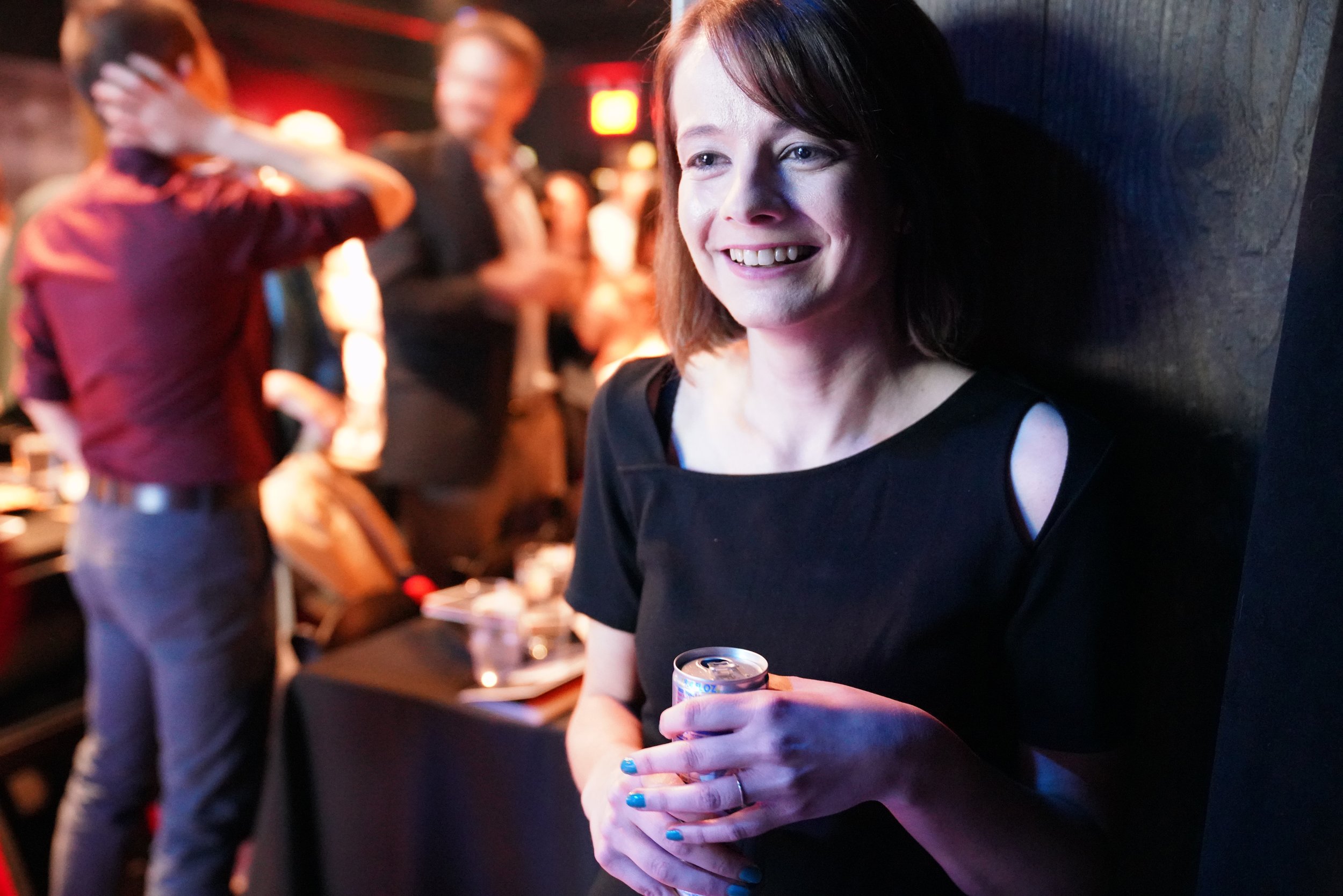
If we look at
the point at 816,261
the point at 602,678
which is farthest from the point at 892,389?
the point at 602,678

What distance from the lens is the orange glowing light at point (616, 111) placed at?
827cm

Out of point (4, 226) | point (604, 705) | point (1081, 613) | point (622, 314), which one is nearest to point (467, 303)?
point (622, 314)

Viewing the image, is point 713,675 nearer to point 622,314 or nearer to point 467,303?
point 467,303

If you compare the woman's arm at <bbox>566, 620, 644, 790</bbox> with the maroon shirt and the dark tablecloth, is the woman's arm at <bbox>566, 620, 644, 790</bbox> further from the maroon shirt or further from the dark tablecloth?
the maroon shirt

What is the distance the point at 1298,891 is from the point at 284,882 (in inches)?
69.2

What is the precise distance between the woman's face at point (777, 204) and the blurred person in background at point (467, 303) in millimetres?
2019

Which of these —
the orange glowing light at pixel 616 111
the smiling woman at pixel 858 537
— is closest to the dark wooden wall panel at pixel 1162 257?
the smiling woman at pixel 858 537

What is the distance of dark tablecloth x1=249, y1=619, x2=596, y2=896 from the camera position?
1.64m

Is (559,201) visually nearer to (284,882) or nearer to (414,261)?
(414,261)

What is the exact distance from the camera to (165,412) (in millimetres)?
2039

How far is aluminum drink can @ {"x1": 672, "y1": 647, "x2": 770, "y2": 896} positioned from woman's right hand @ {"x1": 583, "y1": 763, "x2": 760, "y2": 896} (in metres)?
0.07

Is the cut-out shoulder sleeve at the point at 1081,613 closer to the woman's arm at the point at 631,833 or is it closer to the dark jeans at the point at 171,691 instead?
the woman's arm at the point at 631,833

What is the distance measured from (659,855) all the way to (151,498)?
1.61 meters

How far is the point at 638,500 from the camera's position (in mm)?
1203
